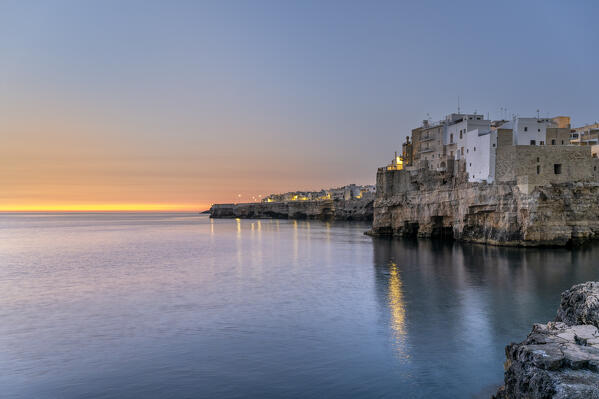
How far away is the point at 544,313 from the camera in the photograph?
49.1 feet

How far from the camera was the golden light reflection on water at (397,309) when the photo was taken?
12616 millimetres

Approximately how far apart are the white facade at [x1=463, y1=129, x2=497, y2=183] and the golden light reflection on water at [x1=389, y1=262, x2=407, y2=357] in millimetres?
17757

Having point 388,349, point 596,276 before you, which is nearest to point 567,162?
point 596,276

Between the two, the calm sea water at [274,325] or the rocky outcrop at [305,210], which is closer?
the calm sea water at [274,325]

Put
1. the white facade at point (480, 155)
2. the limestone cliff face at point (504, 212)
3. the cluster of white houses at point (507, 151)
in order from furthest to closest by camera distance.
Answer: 1. the white facade at point (480, 155)
2. the cluster of white houses at point (507, 151)
3. the limestone cliff face at point (504, 212)

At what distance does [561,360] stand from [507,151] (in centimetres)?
3175

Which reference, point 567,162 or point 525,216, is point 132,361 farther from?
point 567,162

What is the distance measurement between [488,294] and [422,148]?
116 ft

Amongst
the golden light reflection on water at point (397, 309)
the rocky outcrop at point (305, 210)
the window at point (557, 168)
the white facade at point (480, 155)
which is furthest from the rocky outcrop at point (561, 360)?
the rocky outcrop at point (305, 210)

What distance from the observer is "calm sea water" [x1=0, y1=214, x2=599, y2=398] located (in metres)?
9.75

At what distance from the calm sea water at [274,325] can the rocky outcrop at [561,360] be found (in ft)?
8.17

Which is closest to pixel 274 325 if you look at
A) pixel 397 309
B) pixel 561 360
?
pixel 397 309

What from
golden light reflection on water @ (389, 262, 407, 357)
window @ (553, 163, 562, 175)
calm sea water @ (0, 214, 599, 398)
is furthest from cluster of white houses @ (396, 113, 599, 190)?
golden light reflection on water @ (389, 262, 407, 357)

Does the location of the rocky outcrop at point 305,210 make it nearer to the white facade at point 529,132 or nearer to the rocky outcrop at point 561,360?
the white facade at point 529,132
